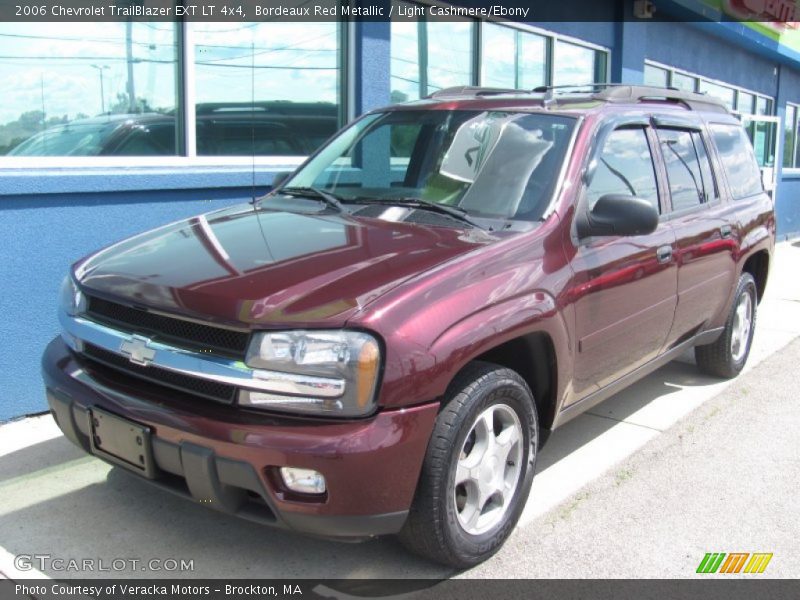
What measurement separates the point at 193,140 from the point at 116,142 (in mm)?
596

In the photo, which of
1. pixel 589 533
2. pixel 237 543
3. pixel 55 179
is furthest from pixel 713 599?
pixel 55 179

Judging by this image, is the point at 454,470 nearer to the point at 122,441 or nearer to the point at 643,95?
the point at 122,441

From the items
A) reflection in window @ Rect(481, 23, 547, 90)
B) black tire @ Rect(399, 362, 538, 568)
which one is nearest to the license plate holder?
black tire @ Rect(399, 362, 538, 568)

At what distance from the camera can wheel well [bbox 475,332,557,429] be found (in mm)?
3355

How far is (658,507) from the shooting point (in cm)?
378

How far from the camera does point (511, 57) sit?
29.8 feet

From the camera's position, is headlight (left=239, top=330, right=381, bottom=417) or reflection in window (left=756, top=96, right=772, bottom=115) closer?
headlight (left=239, top=330, right=381, bottom=417)

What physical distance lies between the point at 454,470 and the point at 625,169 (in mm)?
2003

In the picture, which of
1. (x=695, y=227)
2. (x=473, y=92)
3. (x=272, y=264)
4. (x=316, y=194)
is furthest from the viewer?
(x=473, y=92)

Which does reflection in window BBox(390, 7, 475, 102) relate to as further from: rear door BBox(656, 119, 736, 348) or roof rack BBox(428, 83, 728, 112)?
rear door BBox(656, 119, 736, 348)

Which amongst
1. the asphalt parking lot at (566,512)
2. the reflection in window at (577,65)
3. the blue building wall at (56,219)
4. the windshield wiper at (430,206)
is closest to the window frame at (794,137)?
the reflection in window at (577,65)

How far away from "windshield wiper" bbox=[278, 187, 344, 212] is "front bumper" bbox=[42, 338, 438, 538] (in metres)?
1.42

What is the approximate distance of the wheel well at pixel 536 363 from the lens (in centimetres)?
336

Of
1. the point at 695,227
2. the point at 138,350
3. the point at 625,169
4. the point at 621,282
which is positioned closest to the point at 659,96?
the point at 695,227
